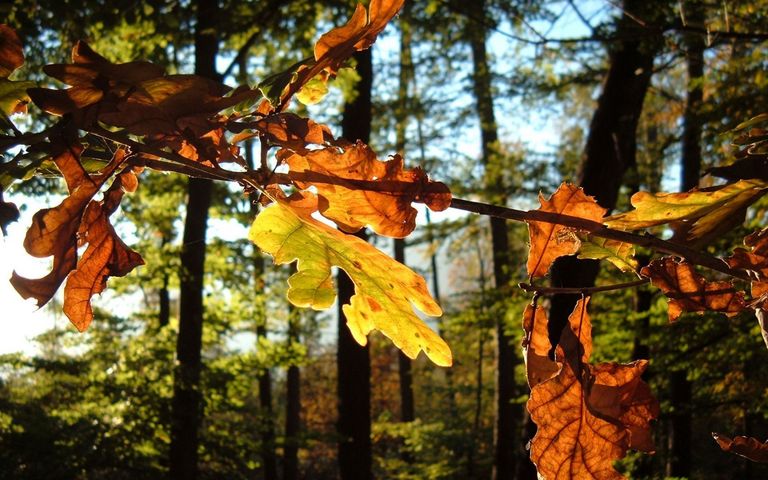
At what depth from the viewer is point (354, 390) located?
675 centimetres

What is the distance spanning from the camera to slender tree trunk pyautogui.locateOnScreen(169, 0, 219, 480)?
6.34m

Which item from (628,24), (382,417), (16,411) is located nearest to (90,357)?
(16,411)

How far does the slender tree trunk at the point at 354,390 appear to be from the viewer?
664 centimetres

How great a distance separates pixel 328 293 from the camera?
0.75 metres

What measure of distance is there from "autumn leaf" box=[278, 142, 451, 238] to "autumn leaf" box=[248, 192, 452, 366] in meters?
0.04

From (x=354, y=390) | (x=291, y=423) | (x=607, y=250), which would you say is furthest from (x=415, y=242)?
(x=607, y=250)

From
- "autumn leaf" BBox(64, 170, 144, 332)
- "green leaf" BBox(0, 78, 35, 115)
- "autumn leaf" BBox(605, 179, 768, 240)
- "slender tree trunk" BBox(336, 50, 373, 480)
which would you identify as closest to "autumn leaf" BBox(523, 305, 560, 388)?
"autumn leaf" BBox(605, 179, 768, 240)

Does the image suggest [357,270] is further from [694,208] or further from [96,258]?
[694,208]

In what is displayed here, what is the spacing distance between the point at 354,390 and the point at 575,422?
630 centimetres

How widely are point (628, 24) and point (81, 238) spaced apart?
3540 mm

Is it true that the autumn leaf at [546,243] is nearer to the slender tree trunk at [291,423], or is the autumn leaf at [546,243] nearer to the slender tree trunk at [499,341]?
the slender tree trunk at [499,341]

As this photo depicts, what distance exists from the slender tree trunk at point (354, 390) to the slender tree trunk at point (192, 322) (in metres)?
1.49

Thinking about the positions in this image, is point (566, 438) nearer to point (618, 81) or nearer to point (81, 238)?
point (81, 238)

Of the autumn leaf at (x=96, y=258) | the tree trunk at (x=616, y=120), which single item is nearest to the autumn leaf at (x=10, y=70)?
the autumn leaf at (x=96, y=258)
